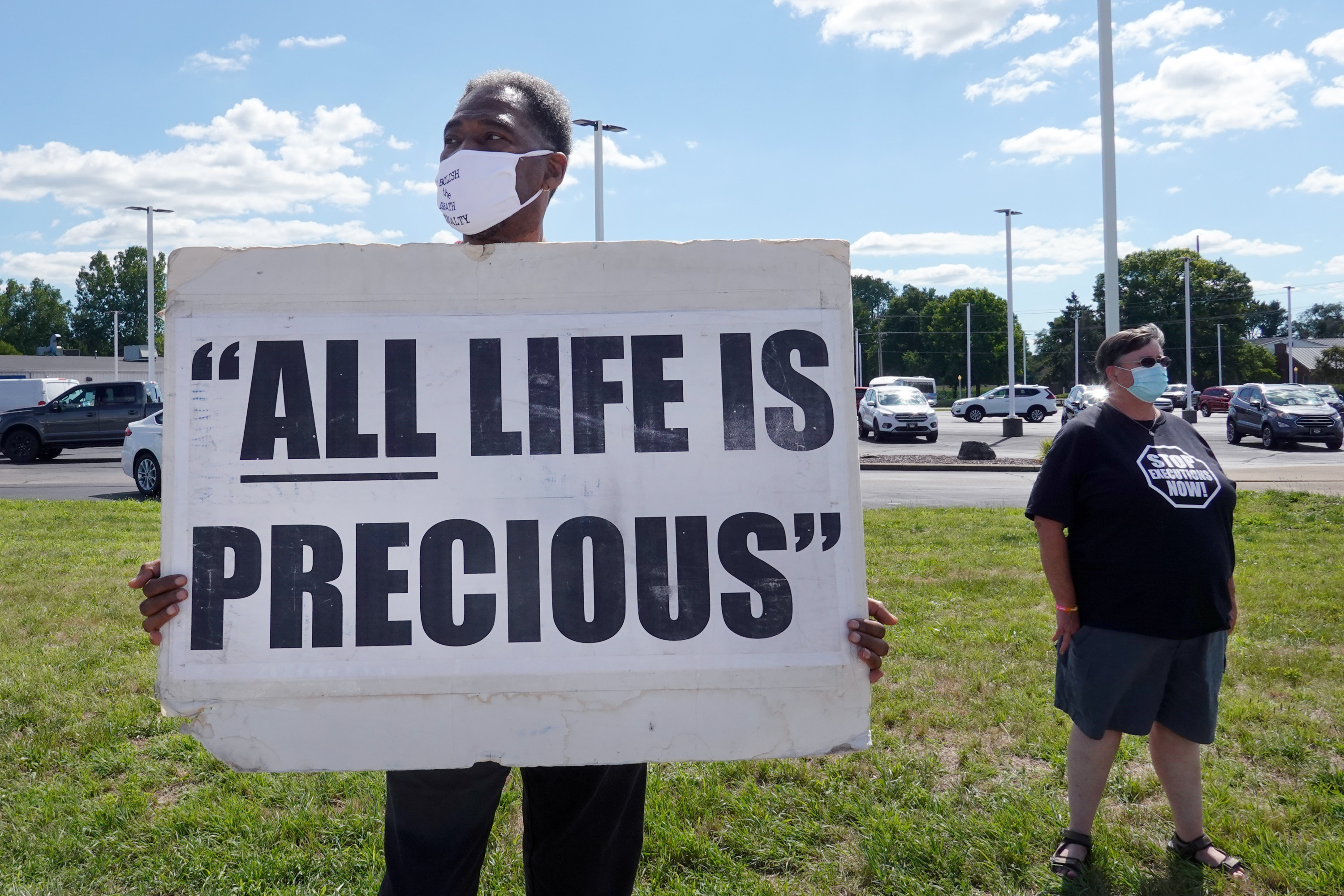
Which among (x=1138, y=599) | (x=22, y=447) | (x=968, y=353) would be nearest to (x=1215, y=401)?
(x=968, y=353)

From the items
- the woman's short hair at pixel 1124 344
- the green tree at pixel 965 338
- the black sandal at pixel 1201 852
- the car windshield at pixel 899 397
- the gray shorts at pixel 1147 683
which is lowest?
the black sandal at pixel 1201 852

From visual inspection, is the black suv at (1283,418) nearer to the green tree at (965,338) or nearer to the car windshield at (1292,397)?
the car windshield at (1292,397)

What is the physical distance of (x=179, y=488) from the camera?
1874mm

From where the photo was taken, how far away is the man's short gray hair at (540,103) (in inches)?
88.5

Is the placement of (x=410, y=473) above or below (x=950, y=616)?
above

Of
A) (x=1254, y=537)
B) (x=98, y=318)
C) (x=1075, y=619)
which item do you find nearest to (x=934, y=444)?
(x=1254, y=537)

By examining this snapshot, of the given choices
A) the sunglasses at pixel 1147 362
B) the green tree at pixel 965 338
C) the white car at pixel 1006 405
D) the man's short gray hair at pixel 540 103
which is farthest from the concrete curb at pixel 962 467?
the green tree at pixel 965 338

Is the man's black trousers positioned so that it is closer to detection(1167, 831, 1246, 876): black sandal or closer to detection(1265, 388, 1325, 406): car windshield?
detection(1167, 831, 1246, 876): black sandal

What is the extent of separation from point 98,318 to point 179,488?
398 feet

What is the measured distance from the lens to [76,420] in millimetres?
22406

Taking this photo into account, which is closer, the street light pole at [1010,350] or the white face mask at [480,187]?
the white face mask at [480,187]

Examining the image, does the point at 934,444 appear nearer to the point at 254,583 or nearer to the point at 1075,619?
the point at 1075,619

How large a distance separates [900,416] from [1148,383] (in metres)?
25.5

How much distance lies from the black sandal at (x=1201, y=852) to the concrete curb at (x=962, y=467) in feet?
53.5
